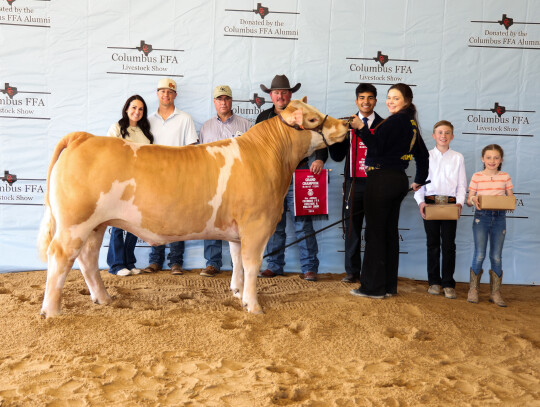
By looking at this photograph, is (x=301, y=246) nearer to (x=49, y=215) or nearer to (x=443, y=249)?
(x=443, y=249)

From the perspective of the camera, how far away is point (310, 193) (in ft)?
17.5

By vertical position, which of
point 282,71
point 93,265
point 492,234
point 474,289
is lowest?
point 474,289

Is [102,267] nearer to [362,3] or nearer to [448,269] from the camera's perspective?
[448,269]

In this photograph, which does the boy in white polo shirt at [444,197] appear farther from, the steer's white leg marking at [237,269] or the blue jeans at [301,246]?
the steer's white leg marking at [237,269]

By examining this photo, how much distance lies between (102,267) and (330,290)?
2785 millimetres

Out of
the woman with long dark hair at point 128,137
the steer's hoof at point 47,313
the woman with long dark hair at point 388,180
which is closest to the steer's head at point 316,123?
the woman with long dark hair at point 388,180

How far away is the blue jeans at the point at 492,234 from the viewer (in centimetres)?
454

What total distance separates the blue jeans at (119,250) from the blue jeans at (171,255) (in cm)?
32

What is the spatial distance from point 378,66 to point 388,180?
2.08 meters

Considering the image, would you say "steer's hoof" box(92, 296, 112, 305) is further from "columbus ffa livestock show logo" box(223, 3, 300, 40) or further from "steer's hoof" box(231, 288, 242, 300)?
"columbus ffa livestock show logo" box(223, 3, 300, 40)

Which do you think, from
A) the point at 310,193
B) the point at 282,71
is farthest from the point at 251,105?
the point at 310,193

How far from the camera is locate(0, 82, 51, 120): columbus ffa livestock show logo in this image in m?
5.51

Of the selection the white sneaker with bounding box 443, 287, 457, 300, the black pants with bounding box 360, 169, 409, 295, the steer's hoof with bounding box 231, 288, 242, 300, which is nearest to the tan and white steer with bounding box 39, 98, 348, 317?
the steer's hoof with bounding box 231, 288, 242, 300

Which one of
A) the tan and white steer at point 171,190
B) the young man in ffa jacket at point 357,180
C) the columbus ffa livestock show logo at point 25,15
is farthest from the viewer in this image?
the columbus ffa livestock show logo at point 25,15
